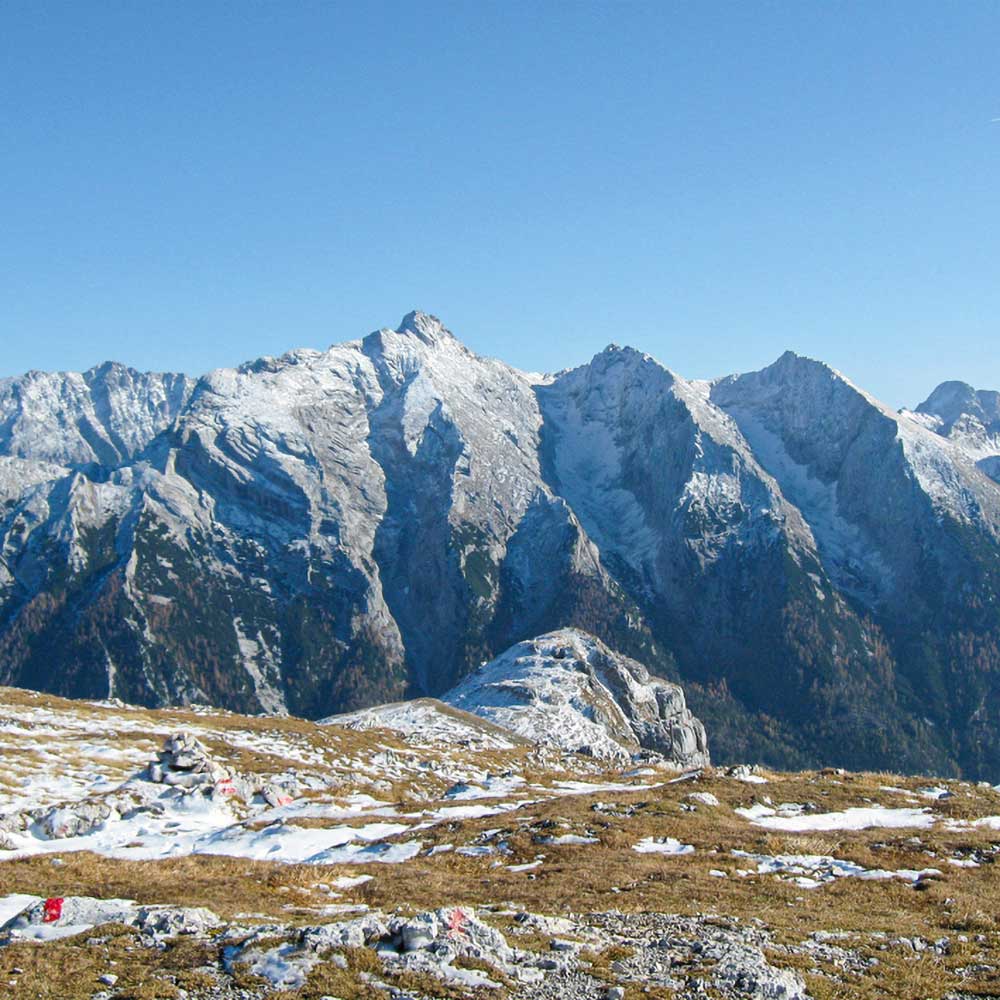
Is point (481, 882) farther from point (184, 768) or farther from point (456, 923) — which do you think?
point (184, 768)

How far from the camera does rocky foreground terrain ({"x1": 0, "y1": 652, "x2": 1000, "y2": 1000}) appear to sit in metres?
19.3

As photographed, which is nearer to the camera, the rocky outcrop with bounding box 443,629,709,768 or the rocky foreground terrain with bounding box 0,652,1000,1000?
the rocky foreground terrain with bounding box 0,652,1000,1000

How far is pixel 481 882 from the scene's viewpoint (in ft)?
102

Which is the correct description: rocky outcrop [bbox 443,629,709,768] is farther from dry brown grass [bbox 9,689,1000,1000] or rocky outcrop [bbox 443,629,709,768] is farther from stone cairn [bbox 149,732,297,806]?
dry brown grass [bbox 9,689,1000,1000]

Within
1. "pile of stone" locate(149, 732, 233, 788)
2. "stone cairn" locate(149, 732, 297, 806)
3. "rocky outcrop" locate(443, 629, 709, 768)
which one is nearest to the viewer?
"stone cairn" locate(149, 732, 297, 806)

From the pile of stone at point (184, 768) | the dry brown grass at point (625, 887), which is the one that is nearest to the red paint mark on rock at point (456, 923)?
the dry brown grass at point (625, 887)

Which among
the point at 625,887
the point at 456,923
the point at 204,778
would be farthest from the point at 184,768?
the point at 456,923

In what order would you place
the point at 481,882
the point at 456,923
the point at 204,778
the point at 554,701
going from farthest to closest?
1. the point at 554,701
2. the point at 204,778
3. the point at 481,882
4. the point at 456,923

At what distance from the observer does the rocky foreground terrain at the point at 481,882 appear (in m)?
19.3

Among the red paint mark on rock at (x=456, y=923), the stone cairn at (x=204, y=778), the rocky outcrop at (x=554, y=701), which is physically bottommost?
the rocky outcrop at (x=554, y=701)

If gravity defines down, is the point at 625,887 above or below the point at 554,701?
above

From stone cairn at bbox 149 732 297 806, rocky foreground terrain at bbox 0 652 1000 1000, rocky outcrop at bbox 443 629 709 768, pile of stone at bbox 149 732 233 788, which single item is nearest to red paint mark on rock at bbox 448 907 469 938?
rocky foreground terrain at bbox 0 652 1000 1000

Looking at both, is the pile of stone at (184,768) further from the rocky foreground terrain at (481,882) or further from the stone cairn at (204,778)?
the rocky foreground terrain at (481,882)

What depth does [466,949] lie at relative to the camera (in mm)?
20266
